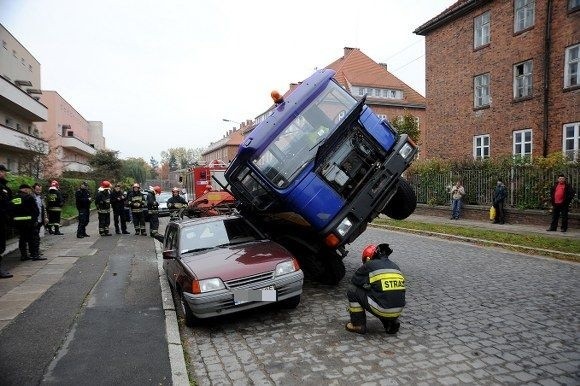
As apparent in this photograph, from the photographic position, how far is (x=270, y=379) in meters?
3.89

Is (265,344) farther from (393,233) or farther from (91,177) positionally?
(91,177)

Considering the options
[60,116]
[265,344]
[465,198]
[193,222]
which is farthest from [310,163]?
[60,116]

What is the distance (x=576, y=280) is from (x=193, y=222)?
6.48 metres

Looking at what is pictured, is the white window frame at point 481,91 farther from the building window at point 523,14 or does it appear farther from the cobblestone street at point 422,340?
the cobblestone street at point 422,340

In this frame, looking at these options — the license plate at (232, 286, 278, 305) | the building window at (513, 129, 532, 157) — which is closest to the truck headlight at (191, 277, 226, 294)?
the license plate at (232, 286, 278, 305)

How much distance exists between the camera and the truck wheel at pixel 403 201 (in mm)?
8500

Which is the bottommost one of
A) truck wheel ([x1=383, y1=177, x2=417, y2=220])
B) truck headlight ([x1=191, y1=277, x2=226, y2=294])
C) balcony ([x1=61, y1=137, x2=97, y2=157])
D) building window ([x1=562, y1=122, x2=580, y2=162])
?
truck headlight ([x1=191, y1=277, x2=226, y2=294])

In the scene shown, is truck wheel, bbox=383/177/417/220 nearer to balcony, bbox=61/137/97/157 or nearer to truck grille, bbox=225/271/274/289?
truck grille, bbox=225/271/274/289

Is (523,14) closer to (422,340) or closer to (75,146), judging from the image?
(422,340)

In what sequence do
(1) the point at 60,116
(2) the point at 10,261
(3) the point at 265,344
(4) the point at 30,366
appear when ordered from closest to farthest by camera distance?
1. (4) the point at 30,366
2. (3) the point at 265,344
3. (2) the point at 10,261
4. (1) the point at 60,116

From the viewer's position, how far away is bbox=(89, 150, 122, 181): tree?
4028 cm

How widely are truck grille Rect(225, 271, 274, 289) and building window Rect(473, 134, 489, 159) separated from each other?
18678 millimetres

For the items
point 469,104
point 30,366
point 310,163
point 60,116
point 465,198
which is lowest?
point 30,366

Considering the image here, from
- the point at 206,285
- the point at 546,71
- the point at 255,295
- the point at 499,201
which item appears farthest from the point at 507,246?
the point at 546,71
